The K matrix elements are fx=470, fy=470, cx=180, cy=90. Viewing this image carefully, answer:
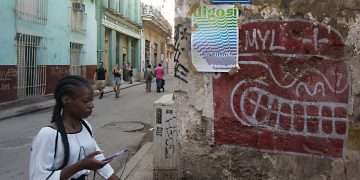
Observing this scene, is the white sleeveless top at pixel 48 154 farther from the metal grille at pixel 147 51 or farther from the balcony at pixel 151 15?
the metal grille at pixel 147 51

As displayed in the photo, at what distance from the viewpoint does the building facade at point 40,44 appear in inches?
627

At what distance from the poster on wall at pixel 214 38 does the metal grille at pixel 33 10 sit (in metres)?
12.8

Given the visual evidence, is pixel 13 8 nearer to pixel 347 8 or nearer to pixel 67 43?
pixel 67 43

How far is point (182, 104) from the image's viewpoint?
5.37 meters

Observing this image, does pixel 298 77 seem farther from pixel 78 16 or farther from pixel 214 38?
pixel 78 16

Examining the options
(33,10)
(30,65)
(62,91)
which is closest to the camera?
(62,91)

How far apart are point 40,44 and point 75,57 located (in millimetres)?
4644

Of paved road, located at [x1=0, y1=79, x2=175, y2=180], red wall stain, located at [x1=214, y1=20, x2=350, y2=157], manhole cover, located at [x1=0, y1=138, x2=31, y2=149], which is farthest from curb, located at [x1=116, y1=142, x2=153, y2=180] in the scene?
manhole cover, located at [x1=0, y1=138, x2=31, y2=149]

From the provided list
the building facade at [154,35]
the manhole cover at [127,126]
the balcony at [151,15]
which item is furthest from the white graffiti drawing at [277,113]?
the balcony at [151,15]

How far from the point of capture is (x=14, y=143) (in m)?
9.15

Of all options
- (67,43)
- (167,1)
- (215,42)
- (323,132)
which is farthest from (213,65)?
(167,1)

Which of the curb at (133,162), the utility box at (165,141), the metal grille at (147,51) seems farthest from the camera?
the metal grille at (147,51)

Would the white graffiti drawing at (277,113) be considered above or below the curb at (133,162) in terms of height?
above

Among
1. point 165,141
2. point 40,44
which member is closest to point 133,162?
point 165,141
